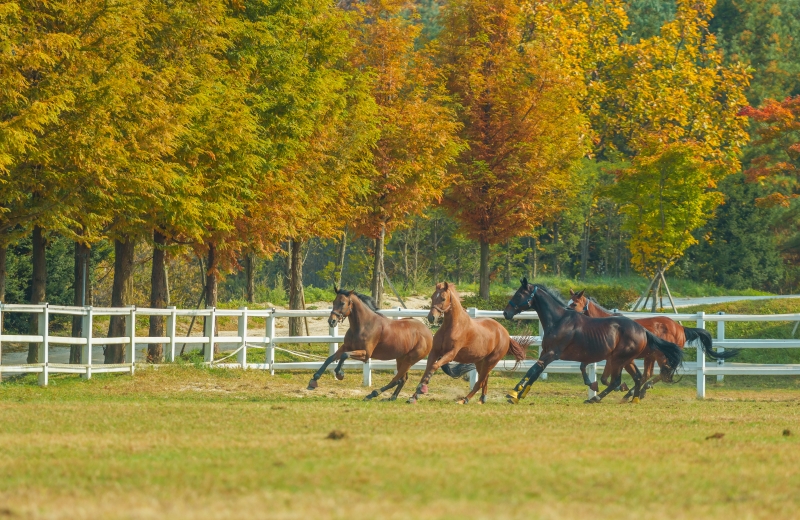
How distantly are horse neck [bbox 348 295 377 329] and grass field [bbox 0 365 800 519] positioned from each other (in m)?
1.51

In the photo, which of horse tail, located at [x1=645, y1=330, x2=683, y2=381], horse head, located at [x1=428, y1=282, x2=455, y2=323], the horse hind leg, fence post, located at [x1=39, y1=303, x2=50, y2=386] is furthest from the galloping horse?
fence post, located at [x1=39, y1=303, x2=50, y2=386]

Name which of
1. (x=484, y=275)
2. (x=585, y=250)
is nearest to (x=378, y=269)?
(x=484, y=275)

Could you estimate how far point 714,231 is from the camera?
5803 centimetres

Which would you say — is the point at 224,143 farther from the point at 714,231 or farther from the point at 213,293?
the point at 714,231

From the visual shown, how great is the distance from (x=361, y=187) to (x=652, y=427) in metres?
18.9

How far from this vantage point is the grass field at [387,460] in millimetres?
7395

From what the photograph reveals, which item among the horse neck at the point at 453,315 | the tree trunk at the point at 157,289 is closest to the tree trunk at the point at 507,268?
the tree trunk at the point at 157,289

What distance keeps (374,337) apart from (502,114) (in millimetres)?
20263

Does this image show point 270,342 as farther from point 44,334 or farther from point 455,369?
point 455,369

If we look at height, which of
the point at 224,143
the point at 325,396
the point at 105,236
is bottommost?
the point at 325,396

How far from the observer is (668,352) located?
733 inches

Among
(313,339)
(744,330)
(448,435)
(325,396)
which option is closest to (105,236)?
(313,339)

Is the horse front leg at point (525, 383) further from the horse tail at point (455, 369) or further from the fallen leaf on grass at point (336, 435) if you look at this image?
the fallen leaf on grass at point (336, 435)

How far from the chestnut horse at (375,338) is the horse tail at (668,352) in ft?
10.6
